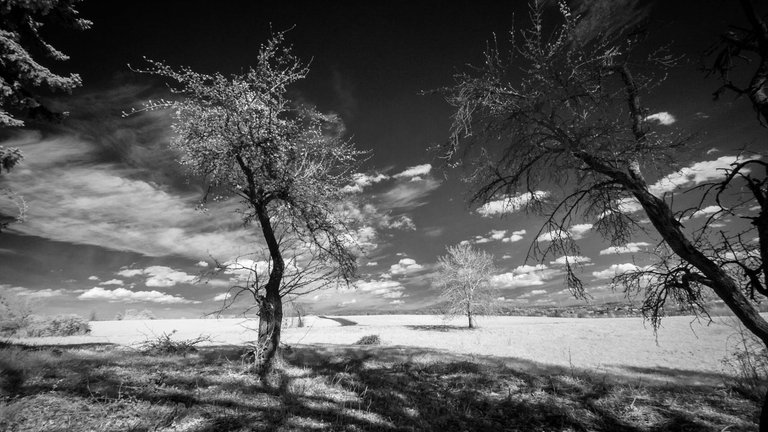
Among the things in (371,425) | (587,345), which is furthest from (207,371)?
(587,345)

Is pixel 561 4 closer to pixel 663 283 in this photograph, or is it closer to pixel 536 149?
pixel 536 149

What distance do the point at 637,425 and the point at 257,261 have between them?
8465 millimetres

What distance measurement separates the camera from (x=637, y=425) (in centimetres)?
503

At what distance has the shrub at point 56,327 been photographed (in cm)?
2663

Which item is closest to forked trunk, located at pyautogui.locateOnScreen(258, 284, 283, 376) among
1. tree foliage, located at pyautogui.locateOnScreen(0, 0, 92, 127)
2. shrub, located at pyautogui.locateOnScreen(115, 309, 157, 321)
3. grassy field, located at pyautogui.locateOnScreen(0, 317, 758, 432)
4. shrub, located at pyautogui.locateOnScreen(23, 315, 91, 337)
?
grassy field, located at pyautogui.locateOnScreen(0, 317, 758, 432)

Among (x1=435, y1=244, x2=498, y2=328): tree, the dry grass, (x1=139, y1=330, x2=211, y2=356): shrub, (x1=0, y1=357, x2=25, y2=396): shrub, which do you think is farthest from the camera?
(x1=435, y1=244, x2=498, y2=328): tree

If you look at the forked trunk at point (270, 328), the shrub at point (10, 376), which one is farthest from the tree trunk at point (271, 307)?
the shrub at point (10, 376)

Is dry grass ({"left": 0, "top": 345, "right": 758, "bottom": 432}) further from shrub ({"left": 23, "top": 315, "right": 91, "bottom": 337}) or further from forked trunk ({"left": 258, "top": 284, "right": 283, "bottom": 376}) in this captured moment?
shrub ({"left": 23, "top": 315, "right": 91, "bottom": 337})

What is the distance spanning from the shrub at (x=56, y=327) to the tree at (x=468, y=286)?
37242mm

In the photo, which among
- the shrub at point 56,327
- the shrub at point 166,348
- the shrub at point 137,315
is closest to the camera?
the shrub at point 166,348

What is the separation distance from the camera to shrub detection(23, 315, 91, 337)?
26631 millimetres

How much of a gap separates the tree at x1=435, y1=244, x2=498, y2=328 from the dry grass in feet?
104

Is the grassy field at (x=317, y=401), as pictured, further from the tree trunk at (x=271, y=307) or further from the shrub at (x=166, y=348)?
the shrub at (x=166, y=348)

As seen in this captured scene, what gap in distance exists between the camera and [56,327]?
28953mm
